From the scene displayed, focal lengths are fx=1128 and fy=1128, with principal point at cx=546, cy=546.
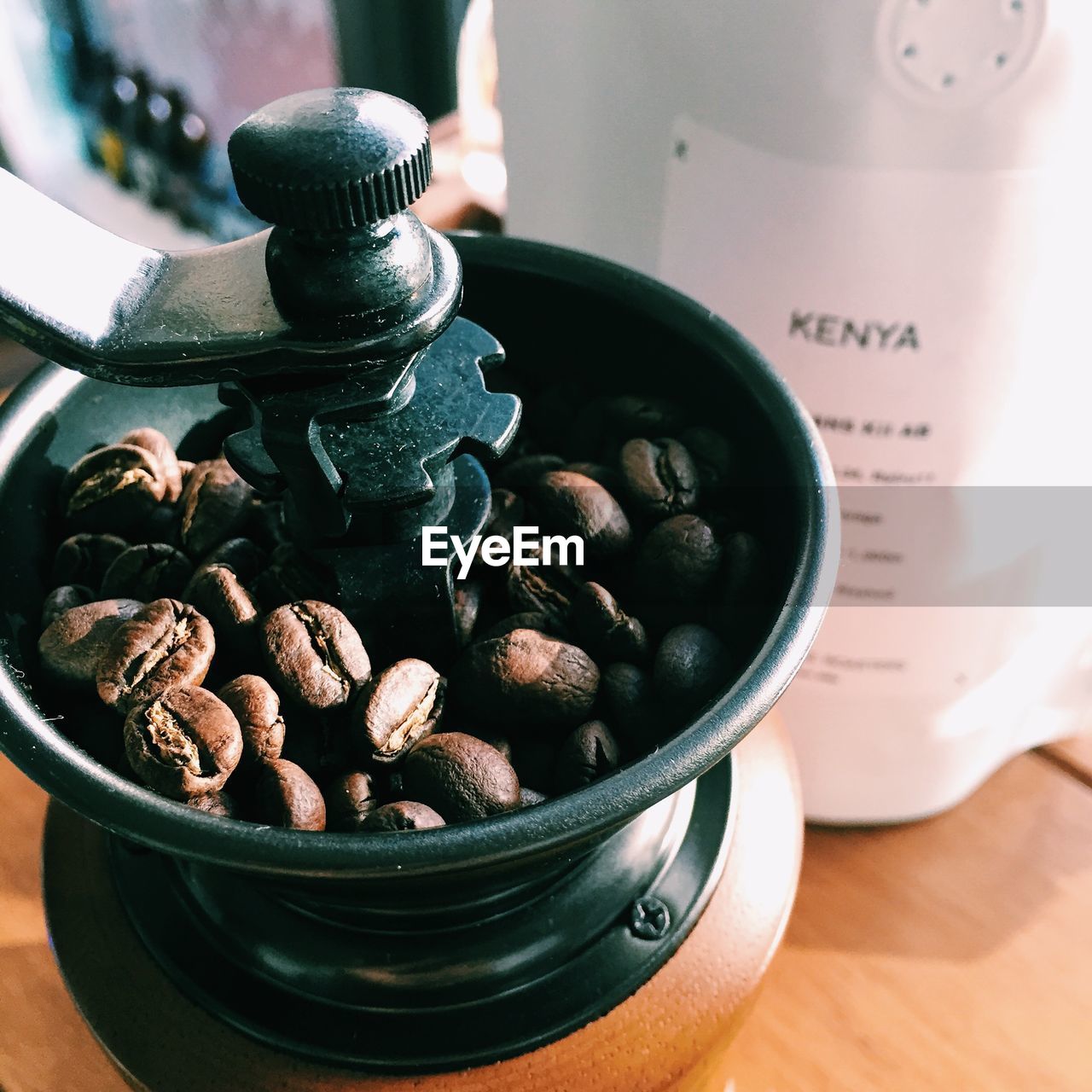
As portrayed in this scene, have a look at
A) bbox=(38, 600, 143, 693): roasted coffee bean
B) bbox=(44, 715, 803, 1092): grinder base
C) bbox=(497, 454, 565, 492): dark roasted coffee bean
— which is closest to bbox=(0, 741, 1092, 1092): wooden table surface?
bbox=(44, 715, 803, 1092): grinder base

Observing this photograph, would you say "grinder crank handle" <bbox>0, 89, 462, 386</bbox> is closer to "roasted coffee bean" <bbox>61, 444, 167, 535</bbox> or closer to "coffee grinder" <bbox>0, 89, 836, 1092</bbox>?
"coffee grinder" <bbox>0, 89, 836, 1092</bbox>

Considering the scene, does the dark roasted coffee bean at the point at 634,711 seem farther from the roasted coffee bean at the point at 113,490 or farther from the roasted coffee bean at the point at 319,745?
the roasted coffee bean at the point at 113,490

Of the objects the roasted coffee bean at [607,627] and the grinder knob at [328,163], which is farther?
the roasted coffee bean at [607,627]

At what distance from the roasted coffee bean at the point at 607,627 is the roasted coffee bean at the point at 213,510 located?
144 millimetres

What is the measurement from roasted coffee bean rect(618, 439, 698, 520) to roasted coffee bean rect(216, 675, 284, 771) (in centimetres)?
17

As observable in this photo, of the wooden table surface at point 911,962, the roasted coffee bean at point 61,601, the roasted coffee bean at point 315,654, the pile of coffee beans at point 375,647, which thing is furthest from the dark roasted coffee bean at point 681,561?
the wooden table surface at point 911,962

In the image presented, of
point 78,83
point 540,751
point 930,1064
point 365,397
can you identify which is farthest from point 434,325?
point 78,83

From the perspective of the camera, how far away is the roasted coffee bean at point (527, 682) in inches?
15.8

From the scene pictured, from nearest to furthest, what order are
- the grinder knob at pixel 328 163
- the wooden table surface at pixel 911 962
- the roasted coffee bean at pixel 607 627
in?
1. the grinder knob at pixel 328 163
2. the roasted coffee bean at pixel 607 627
3. the wooden table surface at pixel 911 962

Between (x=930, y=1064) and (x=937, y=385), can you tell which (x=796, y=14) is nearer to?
(x=937, y=385)

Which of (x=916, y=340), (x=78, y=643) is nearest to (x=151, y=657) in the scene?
(x=78, y=643)

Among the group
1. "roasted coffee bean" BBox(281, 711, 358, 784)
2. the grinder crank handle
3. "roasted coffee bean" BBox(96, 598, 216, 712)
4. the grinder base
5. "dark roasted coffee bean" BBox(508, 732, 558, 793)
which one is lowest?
the grinder base

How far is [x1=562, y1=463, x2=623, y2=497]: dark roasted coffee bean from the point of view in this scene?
0.47 metres

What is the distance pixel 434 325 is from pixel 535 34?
0.82ft
